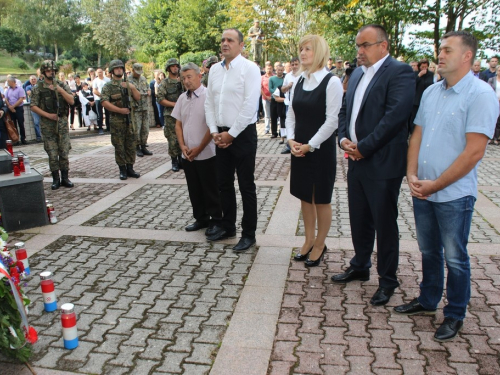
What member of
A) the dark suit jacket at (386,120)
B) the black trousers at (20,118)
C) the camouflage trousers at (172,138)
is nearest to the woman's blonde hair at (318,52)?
the dark suit jacket at (386,120)

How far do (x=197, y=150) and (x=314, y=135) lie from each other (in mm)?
1681

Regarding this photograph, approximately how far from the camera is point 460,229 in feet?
10.4

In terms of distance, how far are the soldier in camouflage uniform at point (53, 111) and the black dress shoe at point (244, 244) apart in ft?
14.2

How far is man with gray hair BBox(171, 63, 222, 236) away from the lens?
5344 millimetres

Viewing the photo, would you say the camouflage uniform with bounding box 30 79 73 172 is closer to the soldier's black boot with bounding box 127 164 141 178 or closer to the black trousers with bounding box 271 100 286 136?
the soldier's black boot with bounding box 127 164 141 178

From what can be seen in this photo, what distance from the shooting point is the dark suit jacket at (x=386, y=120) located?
3.44 meters

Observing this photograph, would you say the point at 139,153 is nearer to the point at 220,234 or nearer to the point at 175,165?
the point at 175,165

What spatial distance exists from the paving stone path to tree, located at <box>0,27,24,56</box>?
266ft

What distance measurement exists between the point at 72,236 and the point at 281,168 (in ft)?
15.2

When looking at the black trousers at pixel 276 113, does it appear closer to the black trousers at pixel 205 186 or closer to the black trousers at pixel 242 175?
the black trousers at pixel 205 186

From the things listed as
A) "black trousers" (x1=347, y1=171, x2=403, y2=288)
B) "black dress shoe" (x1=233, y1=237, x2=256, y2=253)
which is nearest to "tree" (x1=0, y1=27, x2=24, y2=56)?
"black dress shoe" (x1=233, y1=237, x2=256, y2=253)

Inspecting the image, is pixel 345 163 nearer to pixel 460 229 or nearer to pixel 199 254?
pixel 199 254

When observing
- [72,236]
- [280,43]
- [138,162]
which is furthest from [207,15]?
[72,236]

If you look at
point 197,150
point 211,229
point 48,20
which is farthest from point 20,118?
point 48,20
